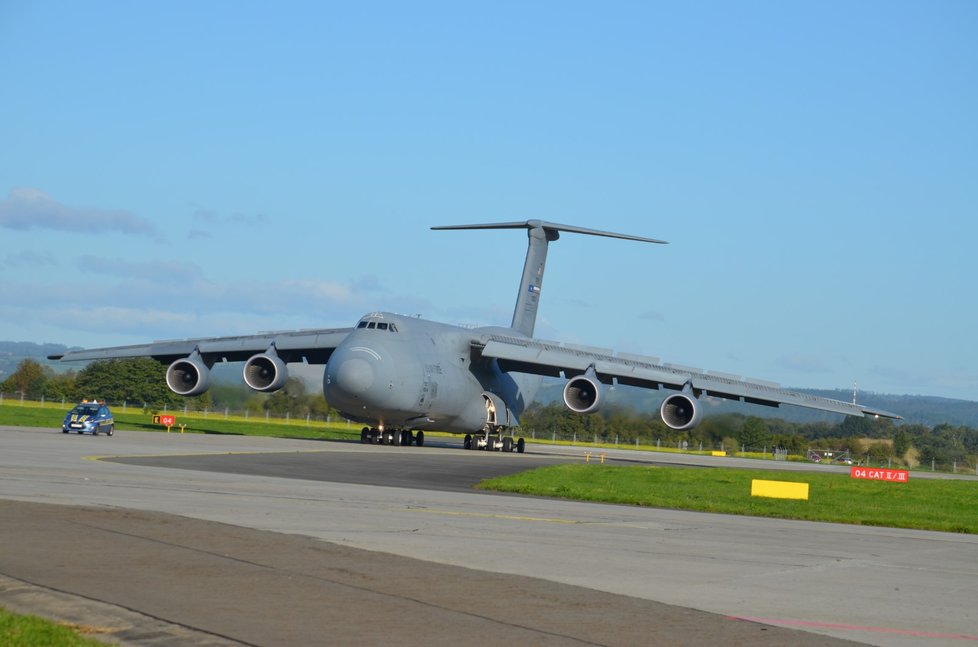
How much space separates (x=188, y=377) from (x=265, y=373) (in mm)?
2671

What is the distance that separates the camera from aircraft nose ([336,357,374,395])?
3978 cm

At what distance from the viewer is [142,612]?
8.92 meters

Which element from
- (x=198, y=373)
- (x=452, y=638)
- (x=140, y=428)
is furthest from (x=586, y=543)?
(x=140, y=428)

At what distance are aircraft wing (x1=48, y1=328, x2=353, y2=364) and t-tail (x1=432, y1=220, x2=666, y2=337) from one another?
10316mm

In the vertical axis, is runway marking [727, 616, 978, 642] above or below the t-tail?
below

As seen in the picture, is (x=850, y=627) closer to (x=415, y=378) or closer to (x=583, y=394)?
(x=415, y=378)

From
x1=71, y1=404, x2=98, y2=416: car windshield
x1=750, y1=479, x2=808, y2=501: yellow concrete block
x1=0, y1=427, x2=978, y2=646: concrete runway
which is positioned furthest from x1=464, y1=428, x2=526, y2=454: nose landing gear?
x1=0, y1=427, x2=978, y2=646: concrete runway

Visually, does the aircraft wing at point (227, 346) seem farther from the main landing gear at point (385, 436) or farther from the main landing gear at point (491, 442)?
the main landing gear at point (491, 442)

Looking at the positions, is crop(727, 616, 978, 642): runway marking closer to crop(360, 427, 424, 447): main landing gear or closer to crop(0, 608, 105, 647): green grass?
crop(0, 608, 105, 647): green grass

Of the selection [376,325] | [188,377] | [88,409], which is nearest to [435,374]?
[376,325]

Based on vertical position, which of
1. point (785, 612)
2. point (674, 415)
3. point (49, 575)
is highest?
point (674, 415)

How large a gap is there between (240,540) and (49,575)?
3106 millimetres

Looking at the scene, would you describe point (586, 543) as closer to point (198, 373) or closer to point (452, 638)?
point (452, 638)

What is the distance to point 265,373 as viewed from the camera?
45.0 metres
